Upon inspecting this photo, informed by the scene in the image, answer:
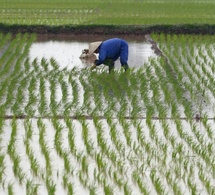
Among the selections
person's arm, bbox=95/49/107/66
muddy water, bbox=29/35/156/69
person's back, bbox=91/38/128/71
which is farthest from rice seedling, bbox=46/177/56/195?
muddy water, bbox=29/35/156/69

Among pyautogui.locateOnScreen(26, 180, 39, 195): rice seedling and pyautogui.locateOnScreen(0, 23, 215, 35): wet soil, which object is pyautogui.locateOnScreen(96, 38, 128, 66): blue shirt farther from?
pyautogui.locateOnScreen(0, 23, 215, 35): wet soil

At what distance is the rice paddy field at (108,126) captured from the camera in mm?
4355

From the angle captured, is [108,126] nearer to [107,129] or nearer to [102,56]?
[107,129]

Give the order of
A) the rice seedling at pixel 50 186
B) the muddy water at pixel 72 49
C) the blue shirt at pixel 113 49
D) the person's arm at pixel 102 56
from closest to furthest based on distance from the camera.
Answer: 1. the rice seedling at pixel 50 186
2. the person's arm at pixel 102 56
3. the blue shirt at pixel 113 49
4. the muddy water at pixel 72 49

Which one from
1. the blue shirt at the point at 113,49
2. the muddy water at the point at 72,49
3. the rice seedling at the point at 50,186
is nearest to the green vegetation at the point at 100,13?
the muddy water at the point at 72,49

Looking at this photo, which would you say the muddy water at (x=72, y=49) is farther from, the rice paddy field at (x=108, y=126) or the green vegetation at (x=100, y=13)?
the green vegetation at (x=100, y=13)

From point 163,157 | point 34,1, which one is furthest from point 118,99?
point 34,1

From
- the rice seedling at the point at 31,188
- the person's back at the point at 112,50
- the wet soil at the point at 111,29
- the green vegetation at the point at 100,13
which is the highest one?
the green vegetation at the point at 100,13

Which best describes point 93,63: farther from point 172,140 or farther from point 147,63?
point 172,140

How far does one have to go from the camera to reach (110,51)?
8453 mm

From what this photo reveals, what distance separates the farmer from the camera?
26.7 ft

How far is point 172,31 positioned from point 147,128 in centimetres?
803

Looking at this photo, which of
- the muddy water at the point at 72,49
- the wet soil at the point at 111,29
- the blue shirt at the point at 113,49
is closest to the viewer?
the blue shirt at the point at 113,49

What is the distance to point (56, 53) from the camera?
1080cm
